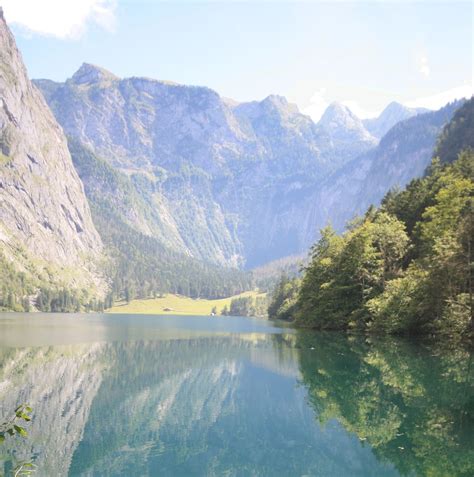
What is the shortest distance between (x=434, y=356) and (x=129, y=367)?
28.0 metres

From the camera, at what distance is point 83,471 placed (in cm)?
1762

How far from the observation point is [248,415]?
2659 centimetres

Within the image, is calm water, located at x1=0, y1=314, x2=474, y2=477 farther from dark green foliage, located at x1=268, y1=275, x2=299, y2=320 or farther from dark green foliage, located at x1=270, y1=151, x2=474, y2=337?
dark green foliage, located at x1=268, y1=275, x2=299, y2=320

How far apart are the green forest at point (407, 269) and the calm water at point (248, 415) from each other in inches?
419

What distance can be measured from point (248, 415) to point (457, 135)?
Answer: 166m

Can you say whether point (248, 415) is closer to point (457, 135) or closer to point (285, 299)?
point (285, 299)

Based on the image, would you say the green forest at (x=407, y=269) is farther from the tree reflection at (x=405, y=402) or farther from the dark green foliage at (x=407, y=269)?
the tree reflection at (x=405, y=402)

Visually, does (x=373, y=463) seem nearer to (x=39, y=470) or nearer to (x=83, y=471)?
(x=83, y=471)

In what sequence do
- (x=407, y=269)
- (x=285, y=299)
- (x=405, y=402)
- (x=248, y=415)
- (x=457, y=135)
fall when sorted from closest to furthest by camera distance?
1. (x=248, y=415)
2. (x=405, y=402)
3. (x=407, y=269)
4. (x=457, y=135)
5. (x=285, y=299)

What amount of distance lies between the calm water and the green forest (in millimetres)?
10645

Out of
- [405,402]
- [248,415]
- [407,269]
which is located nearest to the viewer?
[248,415]

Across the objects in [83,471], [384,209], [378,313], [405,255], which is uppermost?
[384,209]

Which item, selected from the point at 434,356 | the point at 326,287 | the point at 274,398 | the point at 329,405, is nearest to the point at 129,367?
the point at 274,398

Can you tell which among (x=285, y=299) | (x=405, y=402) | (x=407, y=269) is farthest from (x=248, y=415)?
(x=285, y=299)
